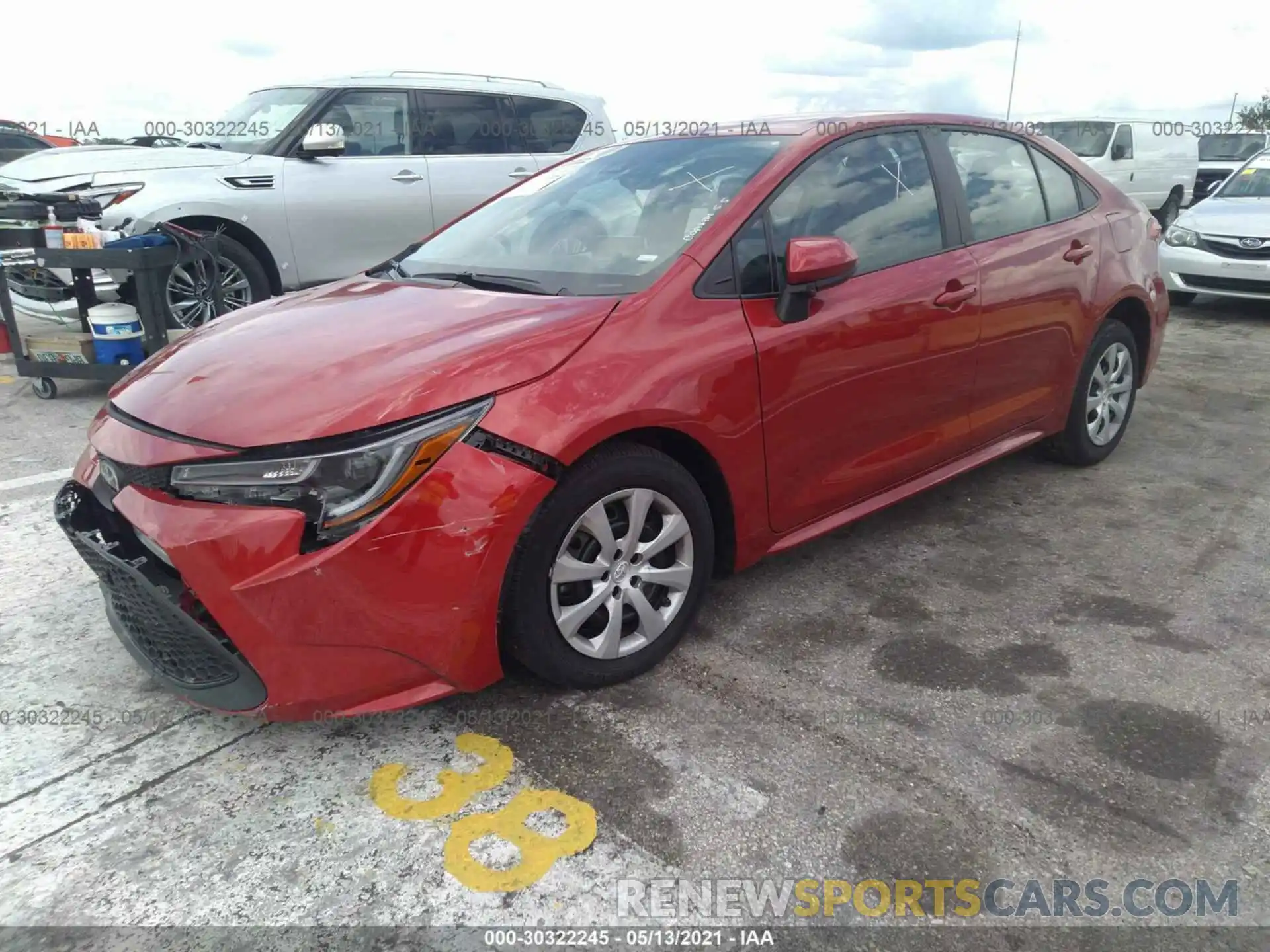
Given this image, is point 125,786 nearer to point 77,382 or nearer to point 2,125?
point 77,382

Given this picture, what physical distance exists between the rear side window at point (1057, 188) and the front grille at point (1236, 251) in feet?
17.5

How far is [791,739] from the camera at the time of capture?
247 centimetres

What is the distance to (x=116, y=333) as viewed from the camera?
5.52 m

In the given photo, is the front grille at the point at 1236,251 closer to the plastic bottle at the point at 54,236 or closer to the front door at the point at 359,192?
the front door at the point at 359,192

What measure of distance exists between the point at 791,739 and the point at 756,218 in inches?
60.9

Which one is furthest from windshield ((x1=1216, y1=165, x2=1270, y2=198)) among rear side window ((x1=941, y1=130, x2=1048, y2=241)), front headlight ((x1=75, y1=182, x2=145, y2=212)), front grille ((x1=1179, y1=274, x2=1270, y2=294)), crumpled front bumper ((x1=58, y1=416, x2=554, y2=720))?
crumpled front bumper ((x1=58, y1=416, x2=554, y2=720))

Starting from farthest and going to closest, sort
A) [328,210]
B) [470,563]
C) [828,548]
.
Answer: [328,210], [828,548], [470,563]

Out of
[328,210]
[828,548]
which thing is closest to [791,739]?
[828,548]

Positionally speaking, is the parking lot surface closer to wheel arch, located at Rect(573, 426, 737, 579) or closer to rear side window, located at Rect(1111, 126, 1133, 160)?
wheel arch, located at Rect(573, 426, 737, 579)

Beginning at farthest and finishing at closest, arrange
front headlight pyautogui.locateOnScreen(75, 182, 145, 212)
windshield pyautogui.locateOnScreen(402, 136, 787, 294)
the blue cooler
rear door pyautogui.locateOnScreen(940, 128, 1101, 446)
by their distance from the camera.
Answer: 1. front headlight pyautogui.locateOnScreen(75, 182, 145, 212)
2. the blue cooler
3. rear door pyautogui.locateOnScreen(940, 128, 1101, 446)
4. windshield pyautogui.locateOnScreen(402, 136, 787, 294)

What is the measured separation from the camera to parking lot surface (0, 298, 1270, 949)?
6.64ft

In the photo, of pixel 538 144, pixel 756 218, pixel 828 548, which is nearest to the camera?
pixel 756 218

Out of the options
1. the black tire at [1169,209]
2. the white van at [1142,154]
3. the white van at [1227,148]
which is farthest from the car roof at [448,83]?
the white van at [1227,148]

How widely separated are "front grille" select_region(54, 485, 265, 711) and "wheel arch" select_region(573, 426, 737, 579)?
3.14 feet
